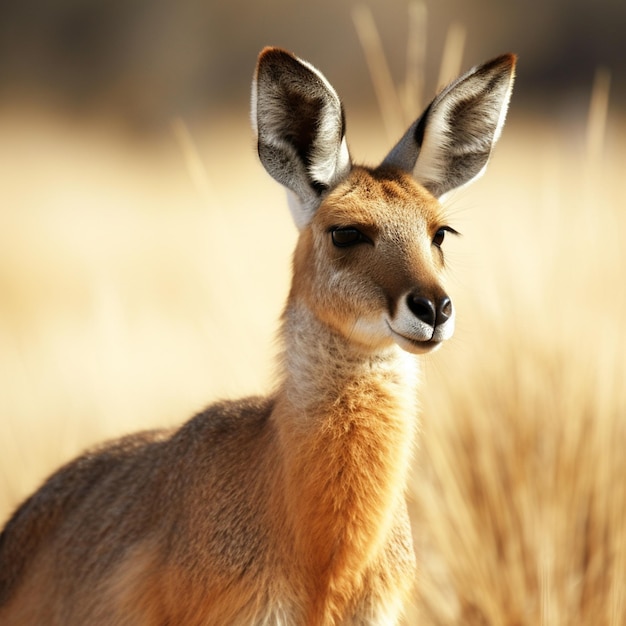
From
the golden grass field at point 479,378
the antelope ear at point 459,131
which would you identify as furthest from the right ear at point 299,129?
the golden grass field at point 479,378

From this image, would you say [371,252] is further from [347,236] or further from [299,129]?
[299,129]

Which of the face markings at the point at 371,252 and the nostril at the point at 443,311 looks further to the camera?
the face markings at the point at 371,252

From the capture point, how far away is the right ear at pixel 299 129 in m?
3.81

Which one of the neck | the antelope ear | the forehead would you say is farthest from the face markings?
the antelope ear

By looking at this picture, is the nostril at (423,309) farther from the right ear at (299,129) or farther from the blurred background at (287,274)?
the blurred background at (287,274)

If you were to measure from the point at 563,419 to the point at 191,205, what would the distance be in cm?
847

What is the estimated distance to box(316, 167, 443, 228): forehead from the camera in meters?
3.78

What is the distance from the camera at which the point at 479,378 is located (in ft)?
18.3

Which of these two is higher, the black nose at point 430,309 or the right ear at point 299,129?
the right ear at point 299,129

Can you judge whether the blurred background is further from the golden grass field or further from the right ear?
the right ear

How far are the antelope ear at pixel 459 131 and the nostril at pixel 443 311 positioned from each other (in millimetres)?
856

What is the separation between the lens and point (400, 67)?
63.0 feet

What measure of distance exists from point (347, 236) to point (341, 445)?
68 centimetres

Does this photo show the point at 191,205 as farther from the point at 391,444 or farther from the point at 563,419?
the point at 391,444
